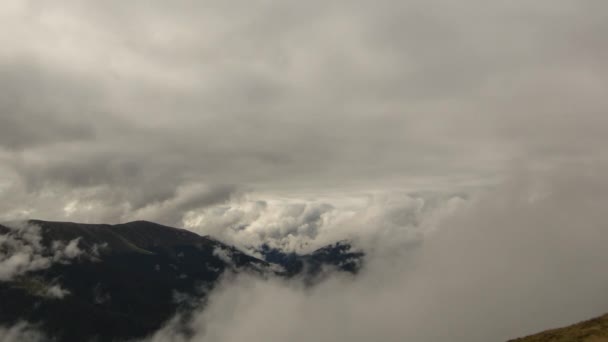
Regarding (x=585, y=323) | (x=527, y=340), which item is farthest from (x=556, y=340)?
(x=585, y=323)

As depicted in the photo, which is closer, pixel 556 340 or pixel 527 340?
pixel 556 340

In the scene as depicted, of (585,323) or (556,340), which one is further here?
(585,323)

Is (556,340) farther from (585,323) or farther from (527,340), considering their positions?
(585,323)
